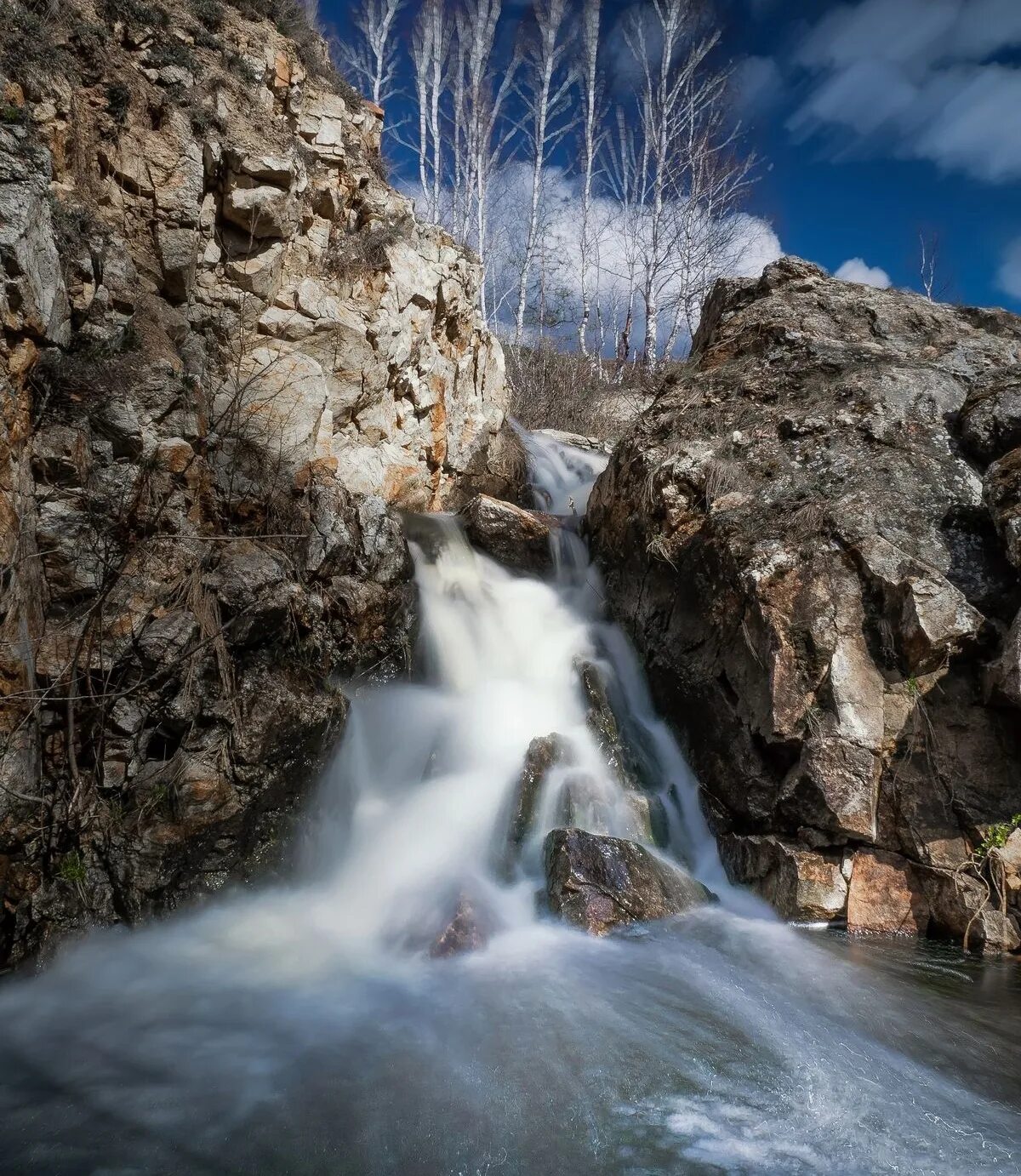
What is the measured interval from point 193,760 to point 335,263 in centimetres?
639

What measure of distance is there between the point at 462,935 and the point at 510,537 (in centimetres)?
516

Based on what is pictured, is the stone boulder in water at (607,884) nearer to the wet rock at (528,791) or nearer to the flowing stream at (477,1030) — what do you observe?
the flowing stream at (477,1030)

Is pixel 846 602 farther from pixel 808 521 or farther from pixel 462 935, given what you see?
pixel 462 935

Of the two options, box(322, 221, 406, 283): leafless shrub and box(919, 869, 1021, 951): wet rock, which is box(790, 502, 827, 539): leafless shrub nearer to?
box(919, 869, 1021, 951): wet rock

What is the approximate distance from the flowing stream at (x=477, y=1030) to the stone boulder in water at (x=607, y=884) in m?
0.16

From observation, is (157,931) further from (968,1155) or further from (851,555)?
(851,555)

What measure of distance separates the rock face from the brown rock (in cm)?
1

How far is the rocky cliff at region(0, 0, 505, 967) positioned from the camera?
4.50 metres

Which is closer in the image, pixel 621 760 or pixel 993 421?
pixel 993 421

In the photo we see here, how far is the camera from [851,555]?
223 inches

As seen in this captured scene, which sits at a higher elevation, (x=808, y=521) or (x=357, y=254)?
(x=357, y=254)

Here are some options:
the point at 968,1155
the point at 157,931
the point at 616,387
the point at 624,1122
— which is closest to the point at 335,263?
the point at 157,931

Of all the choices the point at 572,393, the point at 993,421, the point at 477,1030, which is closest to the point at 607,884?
the point at 477,1030

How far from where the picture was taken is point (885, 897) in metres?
4.98
